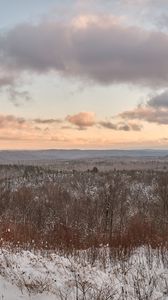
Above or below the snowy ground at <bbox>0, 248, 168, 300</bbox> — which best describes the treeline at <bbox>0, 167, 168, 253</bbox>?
below

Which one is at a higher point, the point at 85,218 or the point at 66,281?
the point at 66,281

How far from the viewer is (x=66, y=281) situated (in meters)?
9.51

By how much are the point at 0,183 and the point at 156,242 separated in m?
62.9

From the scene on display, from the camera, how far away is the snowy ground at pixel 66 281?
8852mm

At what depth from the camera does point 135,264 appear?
494 inches

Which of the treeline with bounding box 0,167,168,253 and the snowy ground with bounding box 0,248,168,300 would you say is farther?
the treeline with bounding box 0,167,168,253

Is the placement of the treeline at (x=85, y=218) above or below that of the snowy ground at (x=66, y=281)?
below

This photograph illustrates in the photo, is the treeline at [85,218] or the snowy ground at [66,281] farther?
the treeline at [85,218]

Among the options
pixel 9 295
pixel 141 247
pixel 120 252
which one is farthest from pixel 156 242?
pixel 9 295

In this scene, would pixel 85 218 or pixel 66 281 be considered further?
pixel 85 218

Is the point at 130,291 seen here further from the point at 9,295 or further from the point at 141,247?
the point at 141,247

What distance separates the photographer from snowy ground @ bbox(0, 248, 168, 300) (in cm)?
885

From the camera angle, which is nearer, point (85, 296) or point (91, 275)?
point (85, 296)

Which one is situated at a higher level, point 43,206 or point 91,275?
point 91,275
